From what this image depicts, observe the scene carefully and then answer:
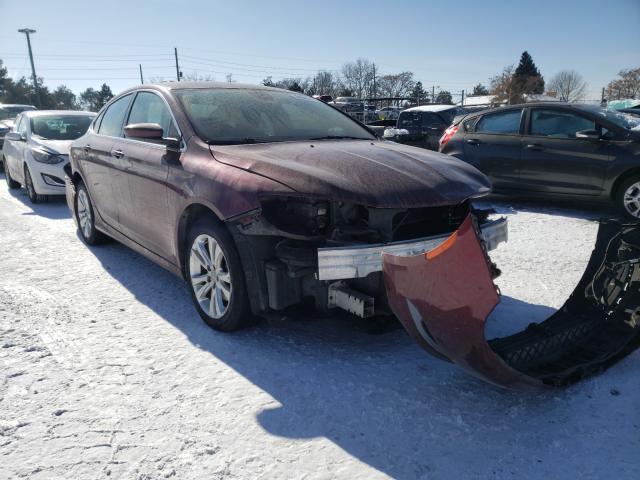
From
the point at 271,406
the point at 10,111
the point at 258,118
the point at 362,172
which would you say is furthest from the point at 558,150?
the point at 10,111

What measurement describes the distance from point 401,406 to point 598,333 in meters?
1.40

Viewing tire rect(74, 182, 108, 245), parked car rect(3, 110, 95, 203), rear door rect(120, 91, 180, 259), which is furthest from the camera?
parked car rect(3, 110, 95, 203)

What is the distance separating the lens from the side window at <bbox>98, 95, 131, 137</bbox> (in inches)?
185

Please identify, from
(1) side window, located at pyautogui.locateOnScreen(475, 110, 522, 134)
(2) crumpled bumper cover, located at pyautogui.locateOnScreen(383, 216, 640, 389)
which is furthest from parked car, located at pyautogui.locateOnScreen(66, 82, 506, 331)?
(1) side window, located at pyautogui.locateOnScreen(475, 110, 522, 134)

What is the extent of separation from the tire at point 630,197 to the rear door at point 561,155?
253 mm

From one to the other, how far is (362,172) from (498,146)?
5.45 m

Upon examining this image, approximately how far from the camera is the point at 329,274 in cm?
270

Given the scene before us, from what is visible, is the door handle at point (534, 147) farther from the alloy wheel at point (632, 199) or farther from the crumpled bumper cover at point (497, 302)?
the crumpled bumper cover at point (497, 302)

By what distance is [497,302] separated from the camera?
81.0 inches

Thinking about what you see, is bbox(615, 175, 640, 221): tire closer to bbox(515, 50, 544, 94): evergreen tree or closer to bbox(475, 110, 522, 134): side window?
bbox(475, 110, 522, 134): side window

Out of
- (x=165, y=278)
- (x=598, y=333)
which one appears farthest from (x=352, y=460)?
(x=165, y=278)

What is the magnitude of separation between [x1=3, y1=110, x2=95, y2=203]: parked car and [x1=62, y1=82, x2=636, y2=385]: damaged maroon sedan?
4.93 m

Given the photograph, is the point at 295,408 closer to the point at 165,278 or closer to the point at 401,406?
the point at 401,406

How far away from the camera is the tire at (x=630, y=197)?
6.40m
